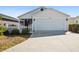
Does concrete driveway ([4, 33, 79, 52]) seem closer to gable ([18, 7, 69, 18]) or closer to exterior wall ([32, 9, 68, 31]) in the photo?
exterior wall ([32, 9, 68, 31])

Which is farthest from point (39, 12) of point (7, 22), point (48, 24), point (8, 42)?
point (8, 42)

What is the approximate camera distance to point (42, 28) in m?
26.0

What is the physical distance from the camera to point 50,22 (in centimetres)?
2608

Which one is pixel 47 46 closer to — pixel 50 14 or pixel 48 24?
pixel 48 24

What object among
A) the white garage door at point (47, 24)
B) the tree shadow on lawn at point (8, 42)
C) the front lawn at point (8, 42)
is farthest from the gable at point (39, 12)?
the tree shadow on lawn at point (8, 42)

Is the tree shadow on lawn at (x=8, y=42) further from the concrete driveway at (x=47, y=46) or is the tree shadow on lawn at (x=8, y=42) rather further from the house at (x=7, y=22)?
the house at (x=7, y=22)

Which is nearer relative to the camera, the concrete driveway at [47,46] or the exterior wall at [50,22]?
the concrete driveway at [47,46]

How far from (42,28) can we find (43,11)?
271 centimetres

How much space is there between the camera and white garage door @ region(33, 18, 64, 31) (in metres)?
26.0

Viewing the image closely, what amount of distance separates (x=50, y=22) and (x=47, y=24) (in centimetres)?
52

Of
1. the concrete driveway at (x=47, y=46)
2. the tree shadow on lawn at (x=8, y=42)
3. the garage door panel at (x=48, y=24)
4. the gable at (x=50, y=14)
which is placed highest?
the gable at (x=50, y=14)

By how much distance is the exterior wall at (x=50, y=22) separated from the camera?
26000mm
